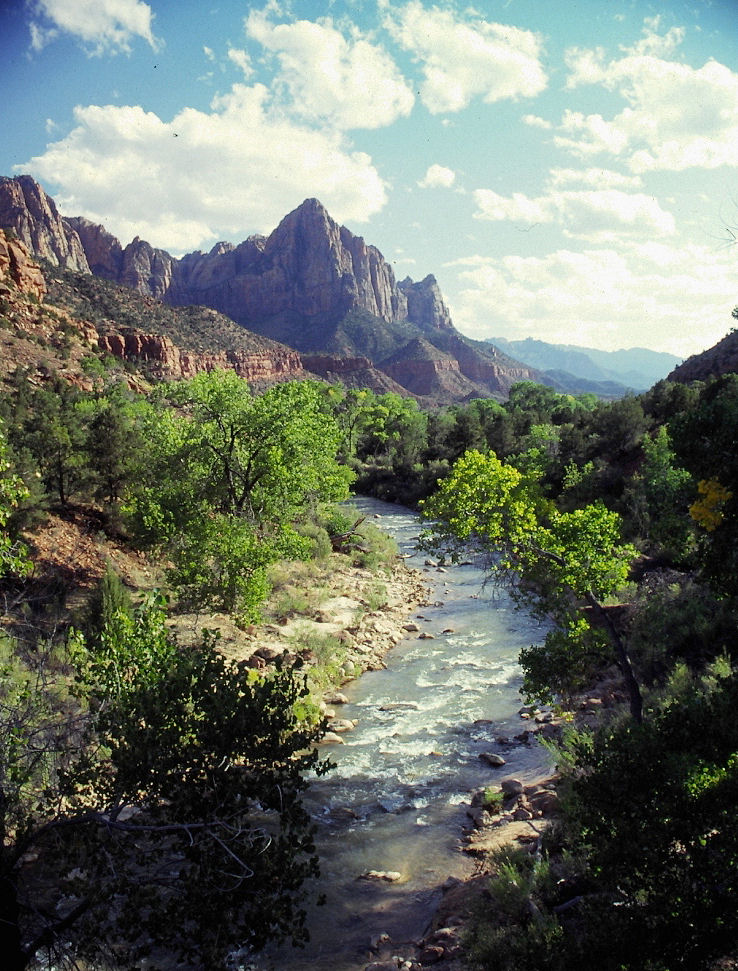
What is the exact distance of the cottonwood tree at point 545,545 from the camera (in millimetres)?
9578

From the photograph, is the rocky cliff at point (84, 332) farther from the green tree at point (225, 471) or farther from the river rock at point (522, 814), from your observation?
the river rock at point (522, 814)

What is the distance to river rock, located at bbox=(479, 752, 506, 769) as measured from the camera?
39.5 feet

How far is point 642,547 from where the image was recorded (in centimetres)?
2375

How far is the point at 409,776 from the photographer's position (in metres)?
11.8

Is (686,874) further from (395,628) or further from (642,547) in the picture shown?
(642,547)

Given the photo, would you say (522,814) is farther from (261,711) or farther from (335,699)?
(261,711)

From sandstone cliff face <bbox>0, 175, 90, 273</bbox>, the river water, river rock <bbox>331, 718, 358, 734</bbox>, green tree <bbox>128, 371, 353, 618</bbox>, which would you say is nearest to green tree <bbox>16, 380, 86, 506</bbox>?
green tree <bbox>128, 371, 353, 618</bbox>

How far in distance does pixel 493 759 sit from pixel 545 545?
5.21 metres

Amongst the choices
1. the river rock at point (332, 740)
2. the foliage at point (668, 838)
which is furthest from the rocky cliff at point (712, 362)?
the foliage at point (668, 838)

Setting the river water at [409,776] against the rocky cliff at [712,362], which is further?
the rocky cliff at [712,362]

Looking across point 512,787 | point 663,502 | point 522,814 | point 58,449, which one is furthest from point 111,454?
point 663,502

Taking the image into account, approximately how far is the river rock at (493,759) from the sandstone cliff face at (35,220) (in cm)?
16468

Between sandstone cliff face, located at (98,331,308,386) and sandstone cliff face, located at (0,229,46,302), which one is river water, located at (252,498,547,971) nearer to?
sandstone cliff face, located at (98,331,308,386)

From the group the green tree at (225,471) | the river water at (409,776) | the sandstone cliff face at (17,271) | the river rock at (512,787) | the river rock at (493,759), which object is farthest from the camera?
the sandstone cliff face at (17,271)
